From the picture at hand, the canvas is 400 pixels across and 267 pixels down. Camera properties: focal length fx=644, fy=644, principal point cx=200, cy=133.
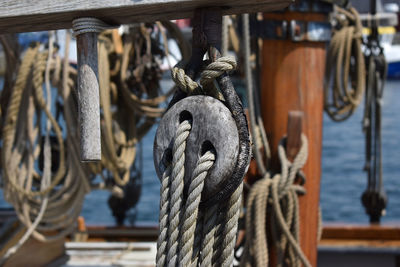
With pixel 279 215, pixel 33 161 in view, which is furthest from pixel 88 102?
pixel 33 161

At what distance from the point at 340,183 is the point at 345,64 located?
881 cm

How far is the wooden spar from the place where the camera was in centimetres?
280

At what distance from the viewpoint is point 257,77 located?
3.03m

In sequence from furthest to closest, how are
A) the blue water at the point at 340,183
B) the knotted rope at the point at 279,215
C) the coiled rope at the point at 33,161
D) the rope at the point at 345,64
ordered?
the blue water at the point at 340,183, the rope at the point at 345,64, the coiled rope at the point at 33,161, the knotted rope at the point at 279,215

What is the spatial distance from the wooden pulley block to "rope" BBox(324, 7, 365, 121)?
3.19m

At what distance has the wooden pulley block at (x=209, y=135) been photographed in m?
1.17

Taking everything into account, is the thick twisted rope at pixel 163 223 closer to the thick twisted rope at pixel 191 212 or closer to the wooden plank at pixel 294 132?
the thick twisted rope at pixel 191 212

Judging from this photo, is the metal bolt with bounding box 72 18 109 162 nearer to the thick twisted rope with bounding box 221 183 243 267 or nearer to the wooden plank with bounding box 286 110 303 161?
the thick twisted rope with bounding box 221 183 243 267


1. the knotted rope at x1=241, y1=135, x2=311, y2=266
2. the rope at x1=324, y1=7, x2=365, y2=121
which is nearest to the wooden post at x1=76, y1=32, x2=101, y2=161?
the knotted rope at x1=241, y1=135, x2=311, y2=266

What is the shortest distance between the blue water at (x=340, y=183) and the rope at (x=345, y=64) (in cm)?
206

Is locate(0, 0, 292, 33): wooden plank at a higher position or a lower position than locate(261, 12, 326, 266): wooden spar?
higher

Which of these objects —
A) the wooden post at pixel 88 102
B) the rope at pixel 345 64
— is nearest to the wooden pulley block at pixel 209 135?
the wooden post at pixel 88 102

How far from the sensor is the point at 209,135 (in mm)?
1177

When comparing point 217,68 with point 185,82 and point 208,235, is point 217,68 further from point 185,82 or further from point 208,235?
point 208,235
